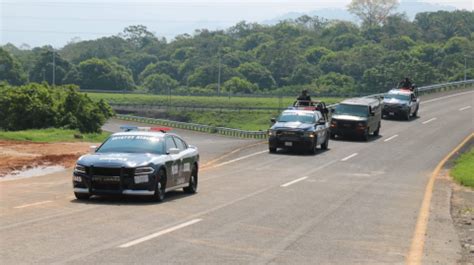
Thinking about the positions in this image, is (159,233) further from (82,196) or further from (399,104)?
(399,104)

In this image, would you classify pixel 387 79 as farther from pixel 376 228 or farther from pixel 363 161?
pixel 376 228

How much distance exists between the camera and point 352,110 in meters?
42.5

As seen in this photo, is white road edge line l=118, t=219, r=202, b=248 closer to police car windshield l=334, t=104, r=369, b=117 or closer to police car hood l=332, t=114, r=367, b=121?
police car hood l=332, t=114, r=367, b=121

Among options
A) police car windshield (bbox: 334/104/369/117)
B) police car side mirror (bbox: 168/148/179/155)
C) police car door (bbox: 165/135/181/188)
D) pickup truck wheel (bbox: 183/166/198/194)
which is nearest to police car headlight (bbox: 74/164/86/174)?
police car door (bbox: 165/135/181/188)

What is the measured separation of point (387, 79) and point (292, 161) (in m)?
80.4

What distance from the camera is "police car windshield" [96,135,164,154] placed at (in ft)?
59.7

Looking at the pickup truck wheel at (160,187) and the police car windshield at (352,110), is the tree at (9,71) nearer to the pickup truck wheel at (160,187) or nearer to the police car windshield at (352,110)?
the police car windshield at (352,110)

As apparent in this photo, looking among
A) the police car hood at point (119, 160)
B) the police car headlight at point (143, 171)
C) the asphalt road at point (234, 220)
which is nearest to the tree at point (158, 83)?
the asphalt road at point (234, 220)

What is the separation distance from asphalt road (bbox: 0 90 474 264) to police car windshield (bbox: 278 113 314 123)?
6345 mm

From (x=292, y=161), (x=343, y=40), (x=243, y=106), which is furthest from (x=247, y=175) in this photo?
(x=343, y=40)

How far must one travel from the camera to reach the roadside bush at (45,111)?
47375 mm

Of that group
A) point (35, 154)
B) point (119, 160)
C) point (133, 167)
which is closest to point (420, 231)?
point (133, 167)

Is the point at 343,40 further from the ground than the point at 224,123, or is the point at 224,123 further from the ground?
the point at 343,40

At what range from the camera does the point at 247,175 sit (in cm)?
2588
